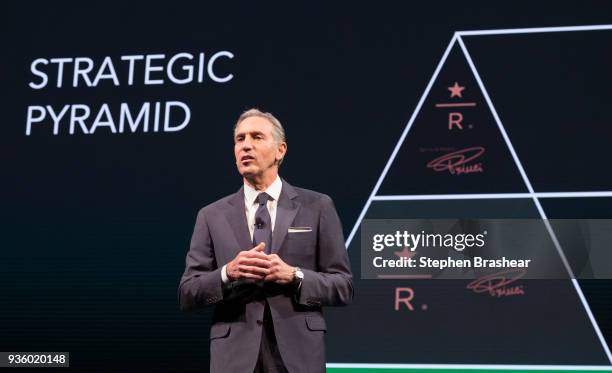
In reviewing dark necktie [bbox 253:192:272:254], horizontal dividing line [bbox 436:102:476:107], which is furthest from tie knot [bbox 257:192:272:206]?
horizontal dividing line [bbox 436:102:476:107]

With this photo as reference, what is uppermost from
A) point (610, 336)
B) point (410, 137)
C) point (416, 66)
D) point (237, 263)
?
point (416, 66)

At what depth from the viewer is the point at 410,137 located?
4.12 metres

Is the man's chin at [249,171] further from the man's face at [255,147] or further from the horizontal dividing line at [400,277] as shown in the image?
the horizontal dividing line at [400,277]

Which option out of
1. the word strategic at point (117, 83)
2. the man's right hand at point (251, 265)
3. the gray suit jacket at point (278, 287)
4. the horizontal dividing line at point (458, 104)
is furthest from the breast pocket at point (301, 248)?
the word strategic at point (117, 83)

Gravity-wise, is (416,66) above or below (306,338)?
above

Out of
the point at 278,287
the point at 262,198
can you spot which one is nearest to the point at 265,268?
the point at 278,287

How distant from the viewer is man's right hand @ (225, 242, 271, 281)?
7.57ft

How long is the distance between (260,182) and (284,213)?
0.16 m

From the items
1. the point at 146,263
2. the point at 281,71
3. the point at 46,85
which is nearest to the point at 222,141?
the point at 281,71

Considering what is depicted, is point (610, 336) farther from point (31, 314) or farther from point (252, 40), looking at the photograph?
point (31, 314)

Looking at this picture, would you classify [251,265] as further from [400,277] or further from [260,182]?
[400,277]

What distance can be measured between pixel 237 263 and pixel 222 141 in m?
2.07
